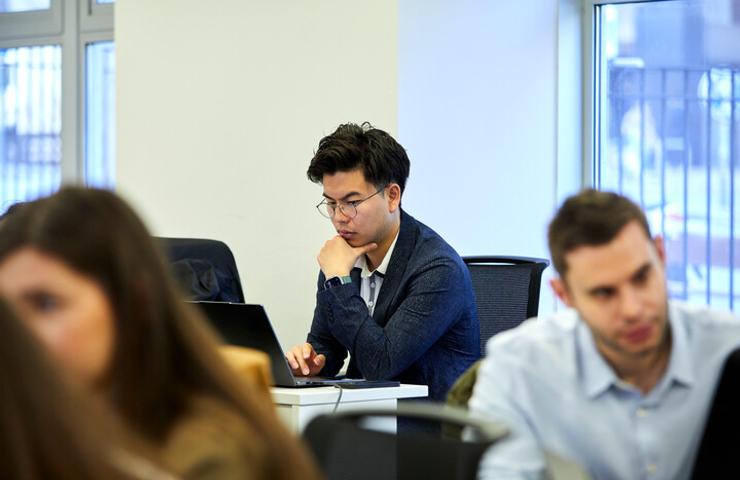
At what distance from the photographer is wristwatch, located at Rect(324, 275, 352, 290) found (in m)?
3.42

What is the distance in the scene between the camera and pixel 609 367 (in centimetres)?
186

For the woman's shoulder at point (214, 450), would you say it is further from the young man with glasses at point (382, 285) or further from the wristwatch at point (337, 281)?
the wristwatch at point (337, 281)

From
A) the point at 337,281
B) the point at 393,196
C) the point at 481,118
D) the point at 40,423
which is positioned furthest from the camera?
the point at 481,118

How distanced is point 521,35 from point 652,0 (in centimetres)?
54

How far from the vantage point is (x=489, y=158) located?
449 cm

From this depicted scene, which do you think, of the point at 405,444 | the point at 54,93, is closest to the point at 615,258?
the point at 405,444

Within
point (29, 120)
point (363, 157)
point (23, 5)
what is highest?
point (23, 5)

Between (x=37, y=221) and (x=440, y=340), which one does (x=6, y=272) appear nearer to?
(x=37, y=221)

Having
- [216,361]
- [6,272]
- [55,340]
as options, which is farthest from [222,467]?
[6,272]

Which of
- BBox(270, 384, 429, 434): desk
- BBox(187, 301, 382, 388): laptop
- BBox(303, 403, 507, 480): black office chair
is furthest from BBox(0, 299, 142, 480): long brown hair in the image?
BBox(187, 301, 382, 388): laptop

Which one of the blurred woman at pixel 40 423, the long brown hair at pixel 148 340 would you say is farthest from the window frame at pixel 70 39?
the blurred woman at pixel 40 423

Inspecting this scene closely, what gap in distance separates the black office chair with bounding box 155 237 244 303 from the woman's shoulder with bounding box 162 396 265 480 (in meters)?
2.15

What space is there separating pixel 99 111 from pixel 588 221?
172 inches

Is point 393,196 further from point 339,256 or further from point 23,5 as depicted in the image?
point 23,5
